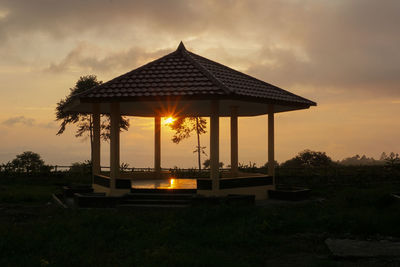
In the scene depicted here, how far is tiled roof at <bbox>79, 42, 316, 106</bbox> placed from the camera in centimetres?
1374

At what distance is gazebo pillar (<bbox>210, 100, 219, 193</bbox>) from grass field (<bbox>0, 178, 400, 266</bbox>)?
1.78 metres

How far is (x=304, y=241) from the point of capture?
9273 mm

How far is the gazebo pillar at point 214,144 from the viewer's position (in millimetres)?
13898

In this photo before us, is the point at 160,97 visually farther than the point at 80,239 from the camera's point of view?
Yes

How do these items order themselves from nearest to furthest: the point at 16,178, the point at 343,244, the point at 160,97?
the point at 343,244
the point at 160,97
the point at 16,178

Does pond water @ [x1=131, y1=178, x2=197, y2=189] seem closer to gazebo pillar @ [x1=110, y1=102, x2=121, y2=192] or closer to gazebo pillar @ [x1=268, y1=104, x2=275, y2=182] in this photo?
gazebo pillar @ [x1=110, y1=102, x2=121, y2=192]

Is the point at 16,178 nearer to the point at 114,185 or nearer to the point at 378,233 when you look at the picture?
the point at 114,185

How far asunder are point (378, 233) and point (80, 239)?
23.3 feet

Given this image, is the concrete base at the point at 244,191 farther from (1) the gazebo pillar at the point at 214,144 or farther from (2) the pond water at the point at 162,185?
(2) the pond water at the point at 162,185

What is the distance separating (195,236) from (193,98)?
18.0 ft

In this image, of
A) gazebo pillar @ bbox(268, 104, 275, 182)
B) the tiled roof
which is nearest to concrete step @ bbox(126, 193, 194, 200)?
the tiled roof

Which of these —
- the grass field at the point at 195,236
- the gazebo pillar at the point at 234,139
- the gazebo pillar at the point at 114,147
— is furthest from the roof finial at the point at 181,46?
the grass field at the point at 195,236

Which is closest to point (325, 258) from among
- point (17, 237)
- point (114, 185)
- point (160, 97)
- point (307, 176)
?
point (17, 237)

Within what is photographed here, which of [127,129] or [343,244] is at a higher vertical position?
[127,129]
